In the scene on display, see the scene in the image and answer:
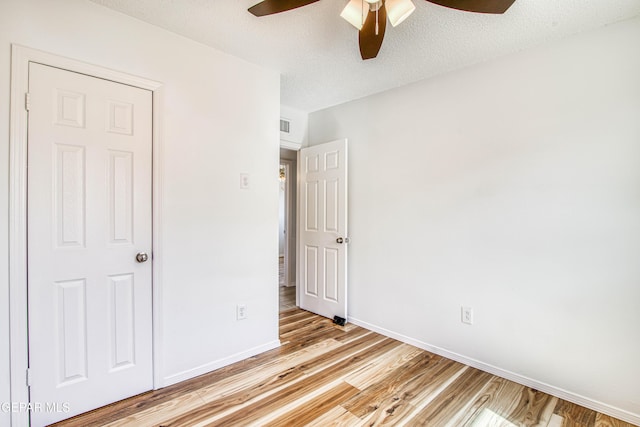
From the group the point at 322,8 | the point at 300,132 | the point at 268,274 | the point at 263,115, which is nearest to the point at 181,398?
the point at 268,274

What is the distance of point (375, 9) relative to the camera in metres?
1.50

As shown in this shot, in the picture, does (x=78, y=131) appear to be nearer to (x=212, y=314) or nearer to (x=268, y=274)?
(x=212, y=314)

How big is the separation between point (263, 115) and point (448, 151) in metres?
1.57

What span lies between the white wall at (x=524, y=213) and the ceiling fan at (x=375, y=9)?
3.39 feet

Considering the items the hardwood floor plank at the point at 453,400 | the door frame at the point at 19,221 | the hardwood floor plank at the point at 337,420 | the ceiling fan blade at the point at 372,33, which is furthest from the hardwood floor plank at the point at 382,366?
the ceiling fan blade at the point at 372,33

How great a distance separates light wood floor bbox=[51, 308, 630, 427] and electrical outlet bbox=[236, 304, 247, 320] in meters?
0.35

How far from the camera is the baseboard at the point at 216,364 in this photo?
2133mm

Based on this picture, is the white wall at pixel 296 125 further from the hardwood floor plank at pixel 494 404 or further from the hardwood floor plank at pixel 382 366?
the hardwood floor plank at pixel 494 404

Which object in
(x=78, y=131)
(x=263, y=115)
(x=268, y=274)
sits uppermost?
(x=263, y=115)

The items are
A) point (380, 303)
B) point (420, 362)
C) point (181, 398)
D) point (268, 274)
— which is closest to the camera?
point (181, 398)

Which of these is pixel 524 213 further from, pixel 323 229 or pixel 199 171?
pixel 199 171

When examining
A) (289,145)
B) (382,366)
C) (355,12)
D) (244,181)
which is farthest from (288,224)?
(355,12)

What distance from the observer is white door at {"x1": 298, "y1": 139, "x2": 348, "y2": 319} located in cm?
328

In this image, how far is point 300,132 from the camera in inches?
145
